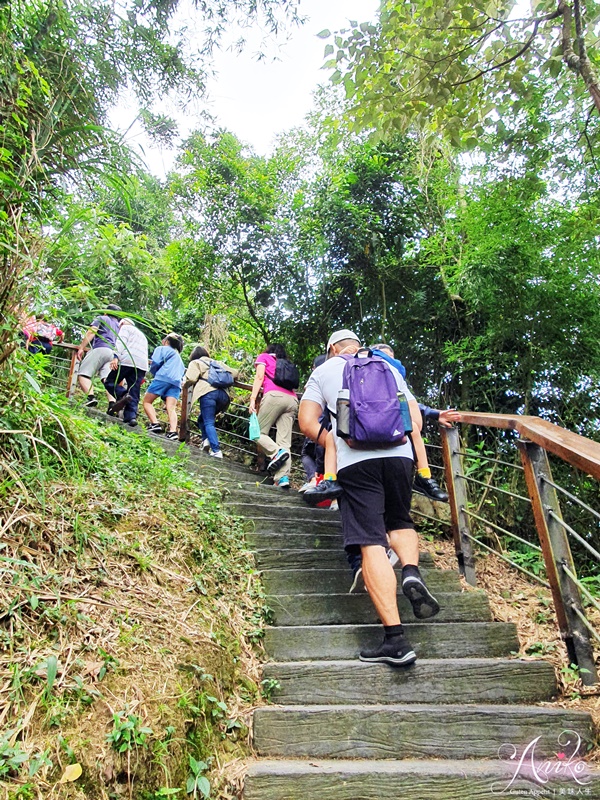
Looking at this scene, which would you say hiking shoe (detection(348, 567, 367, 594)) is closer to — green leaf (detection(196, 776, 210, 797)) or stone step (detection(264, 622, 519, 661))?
stone step (detection(264, 622, 519, 661))

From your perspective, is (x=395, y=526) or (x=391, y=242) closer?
(x=395, y=526)

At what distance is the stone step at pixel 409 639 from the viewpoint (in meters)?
2.66

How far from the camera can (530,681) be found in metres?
2.44

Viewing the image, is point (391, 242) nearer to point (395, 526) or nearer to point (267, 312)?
point (267, 312)

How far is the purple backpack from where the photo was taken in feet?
8.86

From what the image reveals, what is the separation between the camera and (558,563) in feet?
8.35

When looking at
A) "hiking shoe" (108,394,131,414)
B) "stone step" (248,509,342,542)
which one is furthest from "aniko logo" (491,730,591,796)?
"hiking shoe" (108,394,131,414)

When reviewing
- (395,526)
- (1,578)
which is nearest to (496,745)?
(395,526)

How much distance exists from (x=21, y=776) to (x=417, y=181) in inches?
293

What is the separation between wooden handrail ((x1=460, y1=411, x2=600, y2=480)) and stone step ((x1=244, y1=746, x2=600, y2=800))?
3.89ft

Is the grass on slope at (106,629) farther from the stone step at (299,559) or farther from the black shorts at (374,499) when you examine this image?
the black shorts at (374,499)

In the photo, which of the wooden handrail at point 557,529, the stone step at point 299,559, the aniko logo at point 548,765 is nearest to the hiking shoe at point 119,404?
the stone step at point 299,559

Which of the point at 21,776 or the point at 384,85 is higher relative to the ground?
the point at 384,85

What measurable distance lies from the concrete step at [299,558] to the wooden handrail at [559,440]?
1360 mm
